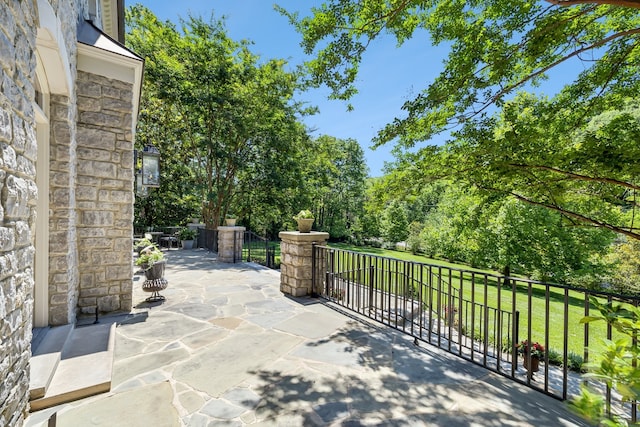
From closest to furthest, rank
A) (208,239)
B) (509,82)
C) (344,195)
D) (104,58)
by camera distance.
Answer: (509,82) < (104,58) < (208,239) < (344,195)

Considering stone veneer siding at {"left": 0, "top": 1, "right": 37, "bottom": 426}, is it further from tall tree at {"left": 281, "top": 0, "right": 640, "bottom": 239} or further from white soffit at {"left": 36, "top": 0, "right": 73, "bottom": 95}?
tall tree at {"left": 281, "top": 0, "right": 640, "bottom": 239}

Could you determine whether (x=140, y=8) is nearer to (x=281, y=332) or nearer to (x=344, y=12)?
(x=344, y=12)

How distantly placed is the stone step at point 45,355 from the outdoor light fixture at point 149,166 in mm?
3504

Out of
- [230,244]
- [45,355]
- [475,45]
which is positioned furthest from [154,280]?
[475,45]

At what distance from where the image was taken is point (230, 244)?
874 cm

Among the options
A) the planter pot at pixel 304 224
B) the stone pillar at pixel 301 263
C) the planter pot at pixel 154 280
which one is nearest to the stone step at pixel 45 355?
the planter pot at pixel 154 280

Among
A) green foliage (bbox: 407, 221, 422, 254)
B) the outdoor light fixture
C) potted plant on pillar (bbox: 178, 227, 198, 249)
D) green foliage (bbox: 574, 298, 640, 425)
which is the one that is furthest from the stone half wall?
green foliage (bbox: 407, 221, 422, 254)

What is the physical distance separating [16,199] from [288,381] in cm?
237

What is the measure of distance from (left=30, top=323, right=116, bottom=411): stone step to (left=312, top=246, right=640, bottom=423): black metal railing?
296 cm

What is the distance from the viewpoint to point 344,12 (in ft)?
11.8

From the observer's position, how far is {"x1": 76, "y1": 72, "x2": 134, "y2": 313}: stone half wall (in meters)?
3.71

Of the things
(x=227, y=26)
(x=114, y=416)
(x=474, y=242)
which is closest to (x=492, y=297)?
(x=474, y=242)

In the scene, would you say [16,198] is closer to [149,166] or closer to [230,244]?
[149,166]

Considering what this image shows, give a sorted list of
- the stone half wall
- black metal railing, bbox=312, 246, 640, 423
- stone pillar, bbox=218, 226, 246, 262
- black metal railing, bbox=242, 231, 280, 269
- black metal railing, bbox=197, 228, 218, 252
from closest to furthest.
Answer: black metal railing, bbox=312, 246, 640, 423
the stone half wall
black metal railing, bbox=242, 231, 280, 269
stone pillar, bbox=218, 226, 246, 262
black metal railing, bbox=197, 228, 218, 252
